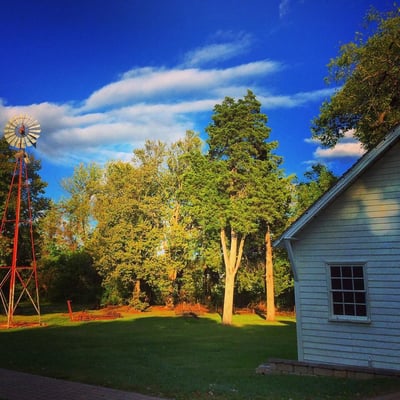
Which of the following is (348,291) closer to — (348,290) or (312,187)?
(348,290)

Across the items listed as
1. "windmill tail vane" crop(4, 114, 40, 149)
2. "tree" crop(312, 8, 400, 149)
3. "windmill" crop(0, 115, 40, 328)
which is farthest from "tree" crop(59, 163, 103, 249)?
"tree" crop(312, 8, 400, 149)

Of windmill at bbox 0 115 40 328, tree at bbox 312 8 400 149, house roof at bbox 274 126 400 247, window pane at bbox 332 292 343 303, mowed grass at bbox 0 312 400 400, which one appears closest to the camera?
mowed grass at bbox 0 312 400 400

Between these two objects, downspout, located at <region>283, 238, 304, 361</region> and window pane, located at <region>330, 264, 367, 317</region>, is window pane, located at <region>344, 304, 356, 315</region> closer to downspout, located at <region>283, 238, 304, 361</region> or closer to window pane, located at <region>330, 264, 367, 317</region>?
window pane, located at <region>330, 264, 367, 317</region>

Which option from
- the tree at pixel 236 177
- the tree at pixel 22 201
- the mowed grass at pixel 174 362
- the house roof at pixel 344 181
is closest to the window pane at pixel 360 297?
the mowed grass at pixel 174 362

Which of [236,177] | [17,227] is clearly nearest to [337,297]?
[236,177]

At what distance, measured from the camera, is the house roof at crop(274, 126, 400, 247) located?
979 centimetres

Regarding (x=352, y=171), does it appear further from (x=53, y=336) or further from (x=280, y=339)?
(x=53, y=336)

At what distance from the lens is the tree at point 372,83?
14.4 meters

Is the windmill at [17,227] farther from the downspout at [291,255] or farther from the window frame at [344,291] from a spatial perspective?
the window frame at [344,291]

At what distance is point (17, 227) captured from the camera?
23.6 meters

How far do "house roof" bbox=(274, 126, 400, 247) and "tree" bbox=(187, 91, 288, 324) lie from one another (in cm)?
1570

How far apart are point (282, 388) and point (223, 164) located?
20.0 meters

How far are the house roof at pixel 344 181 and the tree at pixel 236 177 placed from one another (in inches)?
618

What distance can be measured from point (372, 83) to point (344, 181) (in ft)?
20.3
